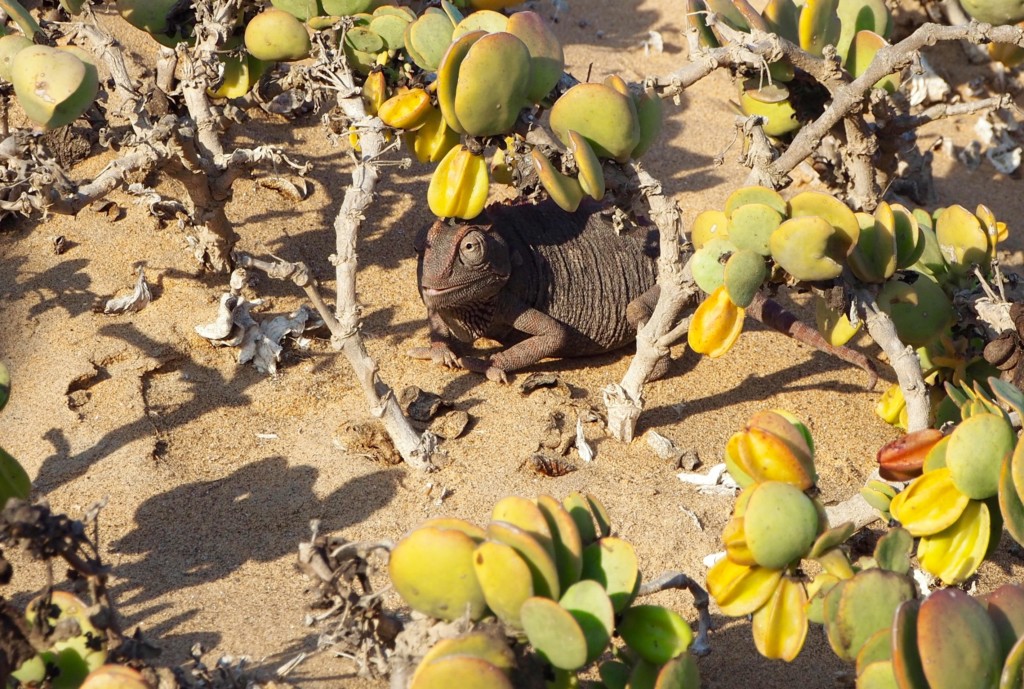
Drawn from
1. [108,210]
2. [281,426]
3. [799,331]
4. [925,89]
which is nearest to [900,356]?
[799,331]

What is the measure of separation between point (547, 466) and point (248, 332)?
119 cm

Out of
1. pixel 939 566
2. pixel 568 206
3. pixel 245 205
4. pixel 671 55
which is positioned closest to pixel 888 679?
pixel 939 566

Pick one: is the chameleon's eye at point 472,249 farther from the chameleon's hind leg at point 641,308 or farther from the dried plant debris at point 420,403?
the chameleon's hind leg at point 641,308

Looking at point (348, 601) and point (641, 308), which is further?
point (641, 308)

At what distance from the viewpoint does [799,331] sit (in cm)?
399

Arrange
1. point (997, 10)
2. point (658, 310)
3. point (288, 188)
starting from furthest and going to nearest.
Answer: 1. point (288, 188)
2. point (658, 310)
3. point (997, 10)

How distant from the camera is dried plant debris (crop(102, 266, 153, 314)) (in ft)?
12.3

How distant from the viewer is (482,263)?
391 cm

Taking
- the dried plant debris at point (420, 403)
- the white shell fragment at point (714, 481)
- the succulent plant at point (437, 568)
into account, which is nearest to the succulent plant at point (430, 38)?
the dried plant debris at point (420, 403)

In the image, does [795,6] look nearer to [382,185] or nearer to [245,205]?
[382,185]

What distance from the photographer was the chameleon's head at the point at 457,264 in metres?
3.86

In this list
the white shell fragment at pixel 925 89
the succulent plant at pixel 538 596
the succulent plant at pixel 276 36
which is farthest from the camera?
the white shell fragment at pixel 925 89

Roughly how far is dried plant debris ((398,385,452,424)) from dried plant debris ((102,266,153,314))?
3.30ft

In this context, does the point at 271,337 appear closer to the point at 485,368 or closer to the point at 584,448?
the point at 485,368
